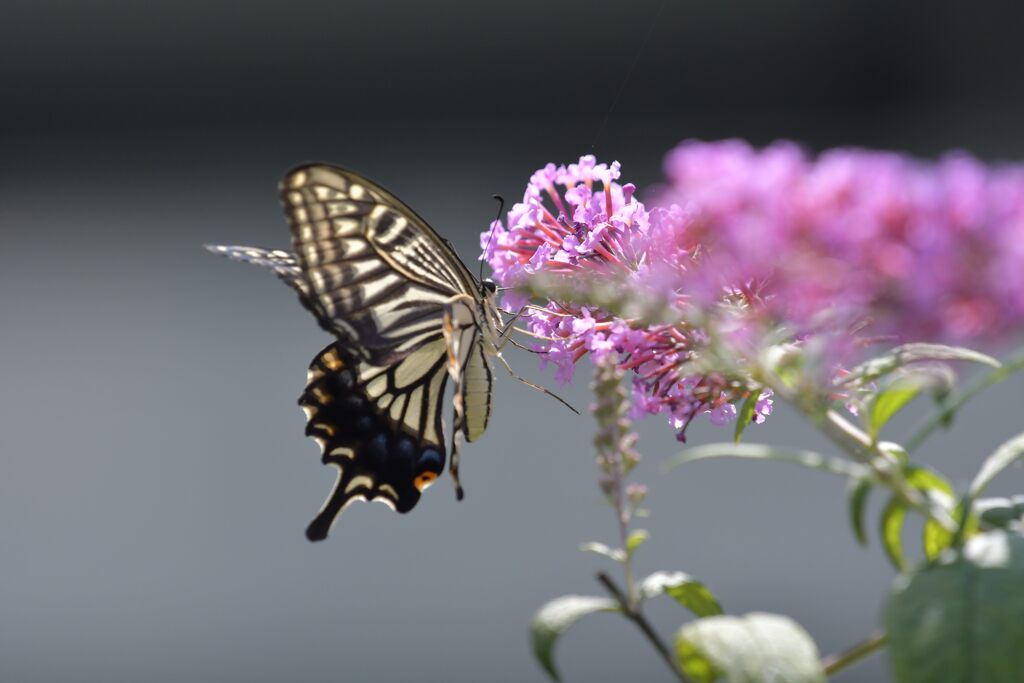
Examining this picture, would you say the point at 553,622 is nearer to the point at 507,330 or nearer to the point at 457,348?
the point at 457,348

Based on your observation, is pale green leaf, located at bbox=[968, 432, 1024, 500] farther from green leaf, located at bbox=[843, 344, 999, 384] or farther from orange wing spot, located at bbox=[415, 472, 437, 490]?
orange wing spot, located at bbox=[415, 472, 437, 490]

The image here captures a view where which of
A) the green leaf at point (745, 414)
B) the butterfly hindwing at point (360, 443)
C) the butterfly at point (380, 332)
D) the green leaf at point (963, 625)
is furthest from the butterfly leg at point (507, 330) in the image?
the green leaf at point (963, 625)

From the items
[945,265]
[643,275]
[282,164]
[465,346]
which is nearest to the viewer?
[945,265]

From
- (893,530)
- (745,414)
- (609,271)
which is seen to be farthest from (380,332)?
(893,530)

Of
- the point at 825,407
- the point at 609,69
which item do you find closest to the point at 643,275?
the point at 825,407

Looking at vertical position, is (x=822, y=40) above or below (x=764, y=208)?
above

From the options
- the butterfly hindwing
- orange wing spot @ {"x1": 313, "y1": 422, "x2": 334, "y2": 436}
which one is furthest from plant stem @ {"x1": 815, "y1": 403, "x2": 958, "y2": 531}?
orange wing spot @ {"x1": 313, "y1": 422, "x2": 334, "y2": 436}

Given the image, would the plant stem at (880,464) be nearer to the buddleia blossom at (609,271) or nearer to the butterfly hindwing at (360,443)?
the buddleia blossom at (609,271)

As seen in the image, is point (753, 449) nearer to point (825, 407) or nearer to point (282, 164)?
point (825, 407)
